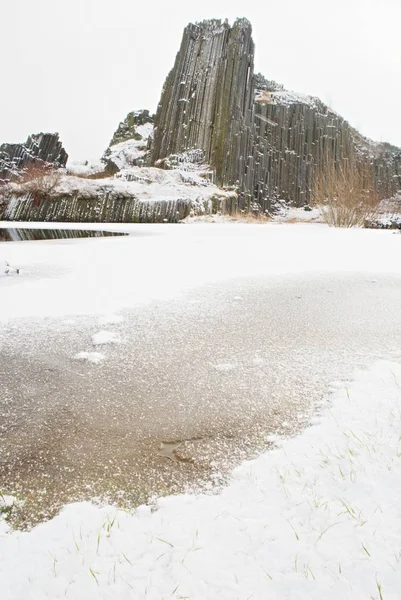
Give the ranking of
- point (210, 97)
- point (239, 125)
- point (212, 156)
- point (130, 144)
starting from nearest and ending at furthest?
point (212, 156) < point (239, 125) < point (210, 97) < point (130, 144)

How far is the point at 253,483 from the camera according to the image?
4.01ft

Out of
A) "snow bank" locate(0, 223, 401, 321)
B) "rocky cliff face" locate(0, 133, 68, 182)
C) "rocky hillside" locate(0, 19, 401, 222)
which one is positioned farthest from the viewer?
"rocky cliff face" locate(0, 133, 68, 182)

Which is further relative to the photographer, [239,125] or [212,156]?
[239,125]

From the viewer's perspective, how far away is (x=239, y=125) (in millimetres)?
23906

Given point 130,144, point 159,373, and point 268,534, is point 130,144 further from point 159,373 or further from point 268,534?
point 268,534

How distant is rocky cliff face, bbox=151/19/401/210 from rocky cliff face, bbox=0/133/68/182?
1402 centimetres

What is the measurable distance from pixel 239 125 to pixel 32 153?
21.1m

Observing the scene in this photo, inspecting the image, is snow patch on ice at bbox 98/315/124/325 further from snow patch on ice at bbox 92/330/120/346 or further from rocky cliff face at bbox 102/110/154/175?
rocky cliff face at bbox 102/110/154/175

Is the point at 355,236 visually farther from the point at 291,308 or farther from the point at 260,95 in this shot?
the point at 260,95

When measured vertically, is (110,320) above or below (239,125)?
below

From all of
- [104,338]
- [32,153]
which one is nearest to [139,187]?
[104,338]

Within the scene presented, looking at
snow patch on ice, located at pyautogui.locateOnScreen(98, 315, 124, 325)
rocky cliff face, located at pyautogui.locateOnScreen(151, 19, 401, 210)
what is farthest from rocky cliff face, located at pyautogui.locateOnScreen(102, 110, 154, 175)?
snow patch on ice, located at pyautogui.locateOnScreen(98, 315, 124, 325)

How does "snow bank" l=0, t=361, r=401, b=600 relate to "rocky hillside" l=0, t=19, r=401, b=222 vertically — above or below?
below

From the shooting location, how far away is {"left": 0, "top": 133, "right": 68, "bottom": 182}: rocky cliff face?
33.5 m
